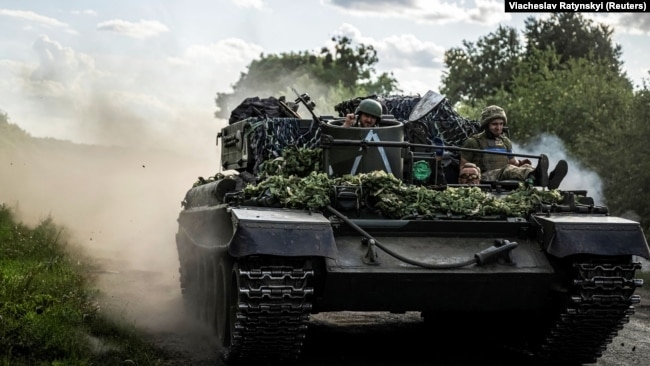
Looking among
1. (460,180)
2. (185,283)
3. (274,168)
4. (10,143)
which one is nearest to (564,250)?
(460,180)

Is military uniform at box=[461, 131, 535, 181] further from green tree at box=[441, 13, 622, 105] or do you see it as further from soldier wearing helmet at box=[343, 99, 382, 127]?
green tree at box=[441, 13, 622, 105]

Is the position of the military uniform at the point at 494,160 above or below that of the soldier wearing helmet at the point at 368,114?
below

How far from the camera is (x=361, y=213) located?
9.27m

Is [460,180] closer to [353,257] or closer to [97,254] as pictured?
[353,257]

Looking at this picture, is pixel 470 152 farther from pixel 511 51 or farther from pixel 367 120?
pixel 511 51

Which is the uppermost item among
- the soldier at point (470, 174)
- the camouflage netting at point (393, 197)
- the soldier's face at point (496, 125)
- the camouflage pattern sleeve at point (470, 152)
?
the soldier's face at point (496, 125)

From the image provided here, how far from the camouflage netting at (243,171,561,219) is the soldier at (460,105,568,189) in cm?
113

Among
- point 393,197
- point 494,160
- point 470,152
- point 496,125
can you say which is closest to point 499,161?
point 494,160

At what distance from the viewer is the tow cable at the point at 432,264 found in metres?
8.82

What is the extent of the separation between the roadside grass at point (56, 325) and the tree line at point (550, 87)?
37.7ft

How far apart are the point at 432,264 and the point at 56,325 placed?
2998 millimetres

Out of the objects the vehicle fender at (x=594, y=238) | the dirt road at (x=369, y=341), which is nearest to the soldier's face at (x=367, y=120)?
the dirt road at (x=369, y=341)

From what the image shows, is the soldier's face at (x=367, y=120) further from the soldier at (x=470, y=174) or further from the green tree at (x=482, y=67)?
the green tree at (x=482, y=67)

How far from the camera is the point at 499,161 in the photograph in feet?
37.8
